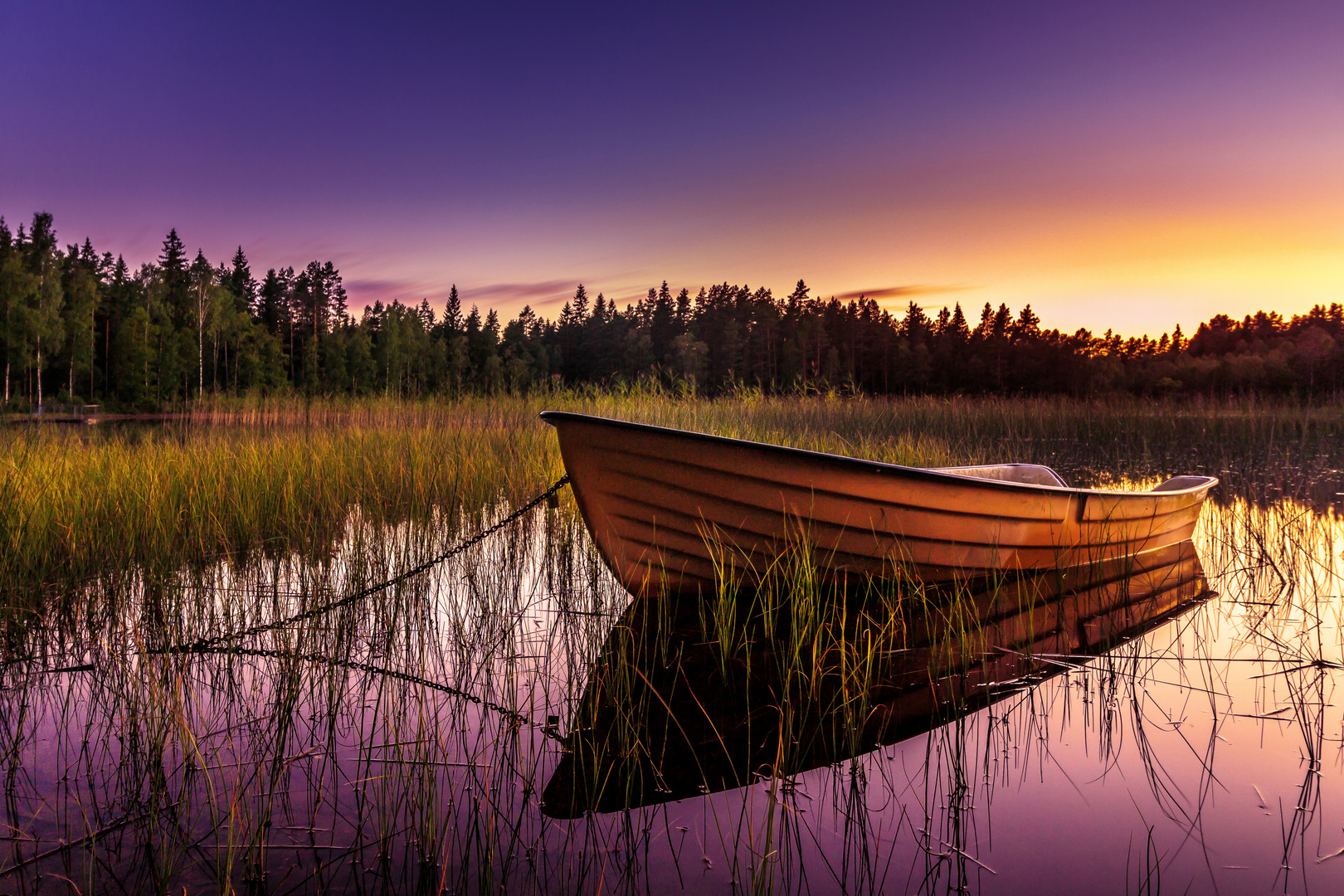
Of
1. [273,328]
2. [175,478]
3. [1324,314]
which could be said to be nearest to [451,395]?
[175,478]

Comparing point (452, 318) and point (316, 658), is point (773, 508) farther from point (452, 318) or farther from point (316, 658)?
point (452, 318)

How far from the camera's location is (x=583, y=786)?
2.09 metres

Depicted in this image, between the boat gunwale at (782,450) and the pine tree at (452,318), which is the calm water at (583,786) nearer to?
the boat gunwale at (782,450)

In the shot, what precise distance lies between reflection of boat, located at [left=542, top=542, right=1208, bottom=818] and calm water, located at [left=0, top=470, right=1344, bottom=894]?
0.02 metres

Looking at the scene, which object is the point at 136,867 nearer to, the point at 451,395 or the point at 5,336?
the point at 451,395

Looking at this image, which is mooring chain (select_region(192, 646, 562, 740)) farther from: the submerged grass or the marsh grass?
the submerged grass

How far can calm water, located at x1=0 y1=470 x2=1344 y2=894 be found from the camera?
172 centimetres

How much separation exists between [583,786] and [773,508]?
188 centimetres

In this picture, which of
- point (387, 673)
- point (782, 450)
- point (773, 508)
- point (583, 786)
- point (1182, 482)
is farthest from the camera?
point (1182, 482)

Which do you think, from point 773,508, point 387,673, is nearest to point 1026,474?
A: point 773,508

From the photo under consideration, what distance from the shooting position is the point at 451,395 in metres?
14.1

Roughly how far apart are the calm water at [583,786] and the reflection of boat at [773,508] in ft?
2.14

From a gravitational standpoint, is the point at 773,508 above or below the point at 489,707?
above

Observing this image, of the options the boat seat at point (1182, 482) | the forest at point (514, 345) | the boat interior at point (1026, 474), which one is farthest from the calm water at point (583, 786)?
the forest at point (514, 345)
